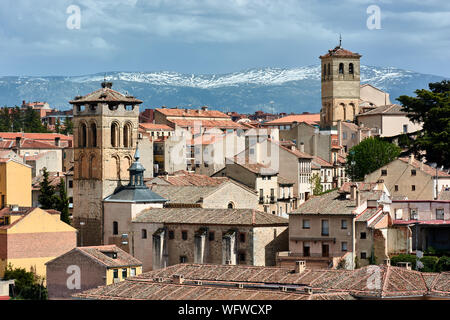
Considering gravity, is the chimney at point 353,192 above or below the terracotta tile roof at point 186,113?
below

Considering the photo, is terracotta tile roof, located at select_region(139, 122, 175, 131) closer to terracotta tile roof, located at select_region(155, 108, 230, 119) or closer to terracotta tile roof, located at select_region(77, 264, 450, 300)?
terracotta tile roof, located at select_region(155, 108, 230, 119)

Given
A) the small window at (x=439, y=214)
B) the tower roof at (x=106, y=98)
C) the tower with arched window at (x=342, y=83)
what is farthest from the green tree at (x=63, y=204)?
the tower with arched window at (x=342, y=83)

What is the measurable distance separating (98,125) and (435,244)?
80.0 feet

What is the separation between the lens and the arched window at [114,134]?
77.2 metres

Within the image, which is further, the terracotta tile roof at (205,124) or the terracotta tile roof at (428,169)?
the terracotta tile roof at (205,124)

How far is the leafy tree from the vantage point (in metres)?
61.5

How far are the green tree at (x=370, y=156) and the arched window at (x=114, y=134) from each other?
2029 centimetres

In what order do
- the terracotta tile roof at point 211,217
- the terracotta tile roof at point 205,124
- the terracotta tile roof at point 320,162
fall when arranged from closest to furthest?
the terracotta tile roof at point 211,217 → the terracotta tile roof at point 320,162 → the terracotta tile roof at point 205,124

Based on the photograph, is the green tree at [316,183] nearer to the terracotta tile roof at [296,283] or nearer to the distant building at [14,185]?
the distant building at [14,185]

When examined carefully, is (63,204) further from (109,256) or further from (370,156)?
(370,156)

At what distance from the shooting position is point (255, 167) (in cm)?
8694

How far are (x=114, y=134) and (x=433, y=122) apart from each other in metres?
22.7
